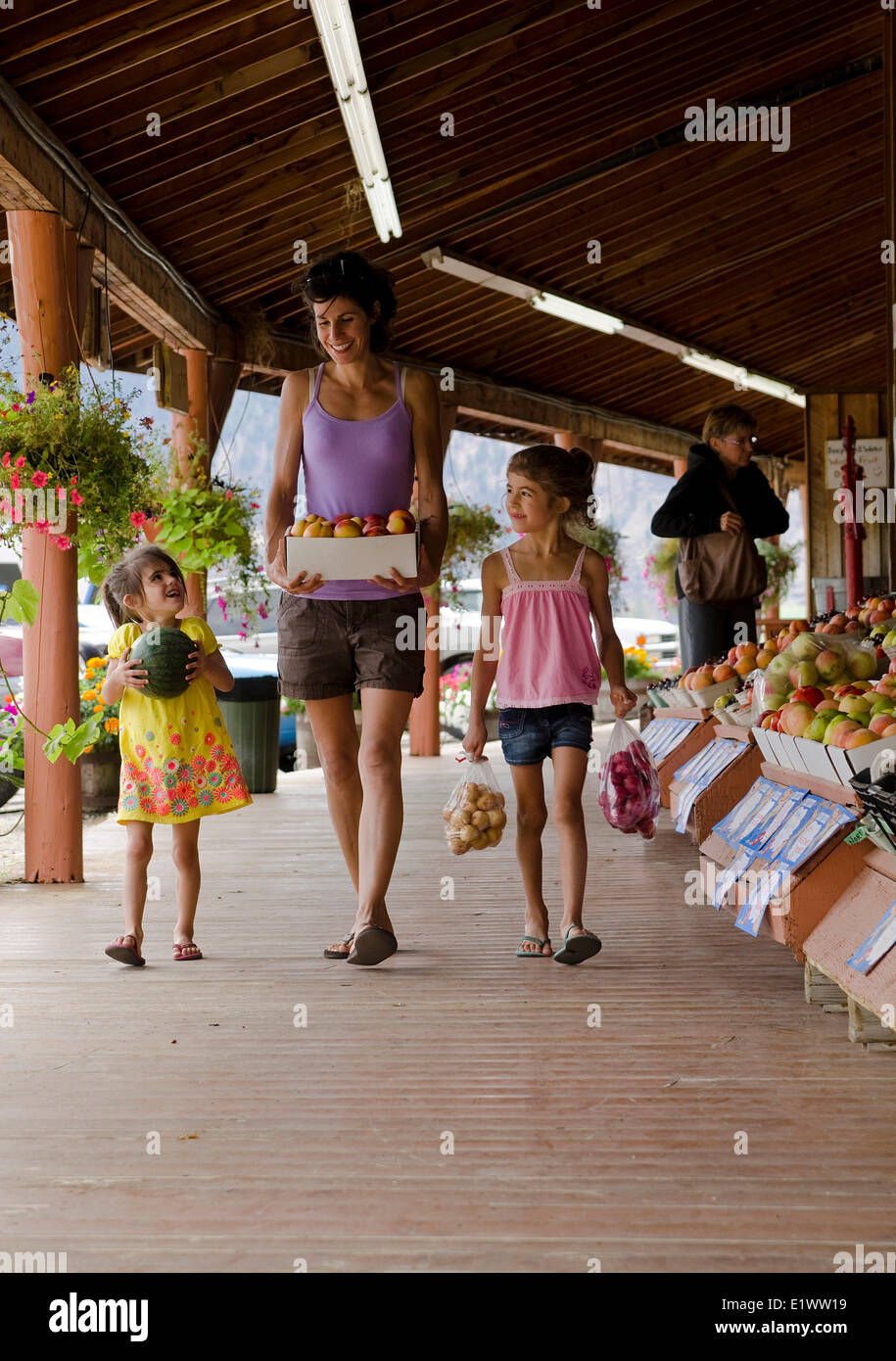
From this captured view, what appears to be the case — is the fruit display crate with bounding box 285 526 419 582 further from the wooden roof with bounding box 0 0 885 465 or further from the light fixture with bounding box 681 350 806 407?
the light fixture with bounding box 681 350 806 407

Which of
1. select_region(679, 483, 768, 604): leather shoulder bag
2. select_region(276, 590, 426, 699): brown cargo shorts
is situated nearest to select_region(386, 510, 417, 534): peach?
select_region(276, 590, 426, 699): brown cargo shorts

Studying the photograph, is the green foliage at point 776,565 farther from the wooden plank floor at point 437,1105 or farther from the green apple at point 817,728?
the green apple at point 817,728

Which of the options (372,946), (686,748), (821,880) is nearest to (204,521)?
(686,748)

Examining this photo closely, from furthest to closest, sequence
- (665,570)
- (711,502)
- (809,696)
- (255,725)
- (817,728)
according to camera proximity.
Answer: (665,570) → (255,725) → (711,502) → (809,696) → (817,728)

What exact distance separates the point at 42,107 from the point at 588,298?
5276mm

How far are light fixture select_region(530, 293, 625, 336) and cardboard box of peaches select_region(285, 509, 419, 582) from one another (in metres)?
5.68

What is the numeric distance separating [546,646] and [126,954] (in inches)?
55.7

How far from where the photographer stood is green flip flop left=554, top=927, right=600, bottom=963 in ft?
11.8

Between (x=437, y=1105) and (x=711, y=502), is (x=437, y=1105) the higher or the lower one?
the lower one

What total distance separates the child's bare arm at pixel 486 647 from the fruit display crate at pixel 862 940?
3.92 feet

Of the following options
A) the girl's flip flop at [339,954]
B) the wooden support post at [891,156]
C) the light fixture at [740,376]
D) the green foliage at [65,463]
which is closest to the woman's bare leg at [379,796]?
the girl's flip flop at [339,954]

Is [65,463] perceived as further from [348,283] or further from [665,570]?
[665,570]

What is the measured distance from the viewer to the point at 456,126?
618 cm

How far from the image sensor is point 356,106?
17.7 ft
